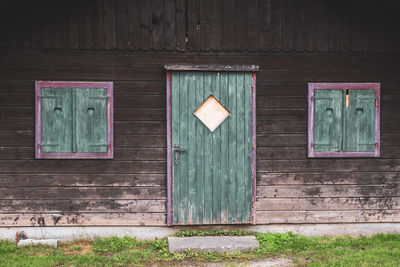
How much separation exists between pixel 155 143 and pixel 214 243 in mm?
1715

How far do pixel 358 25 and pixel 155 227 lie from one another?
174 inches

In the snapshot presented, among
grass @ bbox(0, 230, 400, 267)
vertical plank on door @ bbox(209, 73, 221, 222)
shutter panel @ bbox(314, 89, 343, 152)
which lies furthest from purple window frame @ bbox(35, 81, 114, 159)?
shutter panel @ bbox(314, 89, 343, 152)

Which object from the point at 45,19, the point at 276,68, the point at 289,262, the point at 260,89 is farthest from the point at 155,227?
the point at 45,19

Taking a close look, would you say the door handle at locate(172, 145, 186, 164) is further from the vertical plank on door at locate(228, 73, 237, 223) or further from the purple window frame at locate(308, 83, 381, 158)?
the purple window frame at locate(308, 83, 381, 158)

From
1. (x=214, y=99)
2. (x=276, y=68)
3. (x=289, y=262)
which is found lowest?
(x=289, y=262)

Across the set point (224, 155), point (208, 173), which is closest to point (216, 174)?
point (208, 173)

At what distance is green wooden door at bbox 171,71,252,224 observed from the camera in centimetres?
648

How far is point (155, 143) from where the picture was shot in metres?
6.52

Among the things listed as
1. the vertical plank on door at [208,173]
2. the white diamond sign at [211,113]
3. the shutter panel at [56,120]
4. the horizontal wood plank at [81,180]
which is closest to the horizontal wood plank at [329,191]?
the vertical plank on door at [208,173]

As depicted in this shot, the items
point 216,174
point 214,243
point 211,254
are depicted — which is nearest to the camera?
point 211,254

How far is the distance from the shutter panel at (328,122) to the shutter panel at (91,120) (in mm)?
3246

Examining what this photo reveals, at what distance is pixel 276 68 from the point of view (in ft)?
21.8

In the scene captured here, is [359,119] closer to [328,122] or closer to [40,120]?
[328,122]

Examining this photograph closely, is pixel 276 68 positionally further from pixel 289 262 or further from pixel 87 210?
pixel 87 210
